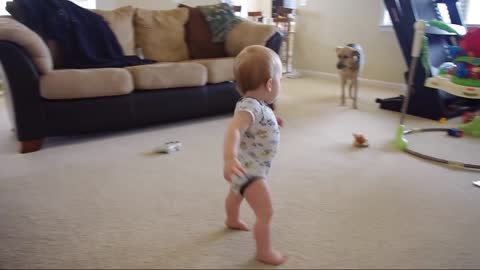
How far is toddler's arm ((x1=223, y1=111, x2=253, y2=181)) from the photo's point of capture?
116cm


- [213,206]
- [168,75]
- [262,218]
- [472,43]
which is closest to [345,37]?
[472,43]

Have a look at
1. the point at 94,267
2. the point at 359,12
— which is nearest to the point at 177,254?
the point at 94,267

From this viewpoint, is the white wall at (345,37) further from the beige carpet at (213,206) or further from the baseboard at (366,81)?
the beige carpet at (213,206)

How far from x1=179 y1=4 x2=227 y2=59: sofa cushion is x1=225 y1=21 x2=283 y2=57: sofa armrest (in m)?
0.11

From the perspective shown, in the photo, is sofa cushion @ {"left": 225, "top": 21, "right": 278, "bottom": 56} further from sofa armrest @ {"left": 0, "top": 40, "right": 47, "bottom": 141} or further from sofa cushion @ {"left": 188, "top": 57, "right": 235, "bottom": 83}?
sofa armrest @ {"left": 0, "top": 40, "right": 47, "bottom": 141}

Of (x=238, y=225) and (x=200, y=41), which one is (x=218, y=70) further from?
(x=238, y=225)

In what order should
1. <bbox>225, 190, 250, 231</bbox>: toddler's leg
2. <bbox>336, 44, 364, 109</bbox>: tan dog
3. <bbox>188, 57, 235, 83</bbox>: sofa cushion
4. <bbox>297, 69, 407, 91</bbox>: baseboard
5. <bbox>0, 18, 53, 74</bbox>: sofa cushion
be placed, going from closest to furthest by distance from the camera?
<bbox>225, 190, 250, 231</bbox>: toddler's leg, <bbox>0, 18, 53, 74</bbox>: sofa cushion, <bbox>188, 57, 235, 83</bbox>: sofa cushion, <bbox>336, 44, 364, 109</bbox>: tan dog, <bbox>297, 69, 407, 91</bbox>: baseboard

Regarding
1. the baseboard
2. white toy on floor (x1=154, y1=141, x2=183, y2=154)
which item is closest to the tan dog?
the baseboard

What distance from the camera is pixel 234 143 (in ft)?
3.88

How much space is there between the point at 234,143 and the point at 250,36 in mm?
2359

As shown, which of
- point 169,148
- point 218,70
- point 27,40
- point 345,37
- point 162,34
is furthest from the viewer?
point 345,37

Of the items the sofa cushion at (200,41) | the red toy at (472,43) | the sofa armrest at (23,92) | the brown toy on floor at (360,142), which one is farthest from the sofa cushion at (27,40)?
the red toy at (472,43)

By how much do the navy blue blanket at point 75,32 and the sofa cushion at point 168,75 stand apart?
315mm

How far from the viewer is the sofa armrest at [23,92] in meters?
2.29
